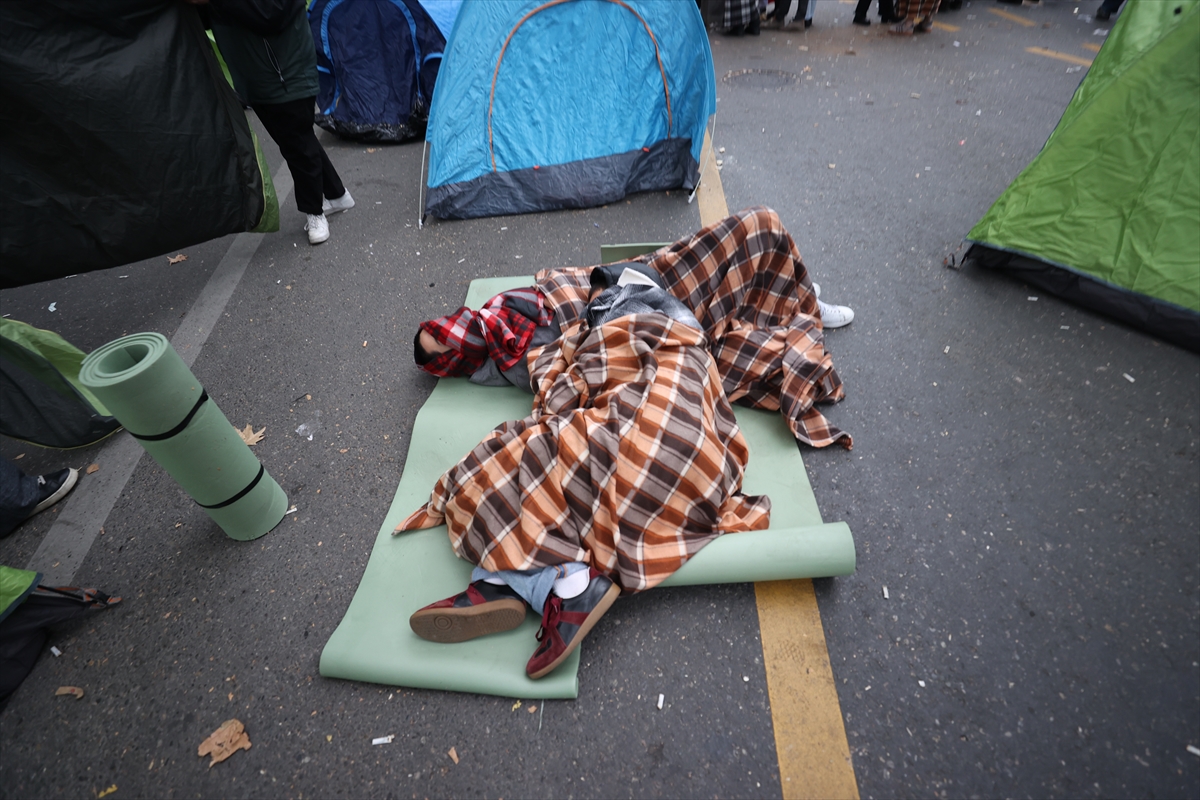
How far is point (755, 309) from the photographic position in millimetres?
2666

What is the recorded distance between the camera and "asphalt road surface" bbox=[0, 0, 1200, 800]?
63.1 inches

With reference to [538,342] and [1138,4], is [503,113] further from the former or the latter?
[1138,4]

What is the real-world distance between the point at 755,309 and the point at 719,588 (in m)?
1.35

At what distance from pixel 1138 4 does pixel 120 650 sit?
15.8ft

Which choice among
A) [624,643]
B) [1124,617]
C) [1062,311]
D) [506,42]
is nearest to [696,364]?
[624,643]

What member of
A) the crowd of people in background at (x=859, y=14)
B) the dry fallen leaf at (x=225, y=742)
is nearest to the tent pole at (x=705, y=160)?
the crowd of people in background at (x=859, y=14)

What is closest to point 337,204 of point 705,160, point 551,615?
point 705,160

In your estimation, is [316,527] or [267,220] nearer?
[316,527]

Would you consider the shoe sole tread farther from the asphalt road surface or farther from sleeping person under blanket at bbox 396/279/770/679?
the asphalt road surface

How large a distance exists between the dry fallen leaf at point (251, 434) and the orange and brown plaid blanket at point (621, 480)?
3.41ft

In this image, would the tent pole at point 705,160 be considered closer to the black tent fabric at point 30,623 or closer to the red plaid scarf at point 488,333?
the red plaid scarf at point 488,333

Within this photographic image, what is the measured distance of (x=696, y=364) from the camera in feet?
6.70

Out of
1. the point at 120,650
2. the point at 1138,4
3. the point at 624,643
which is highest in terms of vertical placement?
the point at 1138,4

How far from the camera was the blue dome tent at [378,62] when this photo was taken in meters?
4.48
